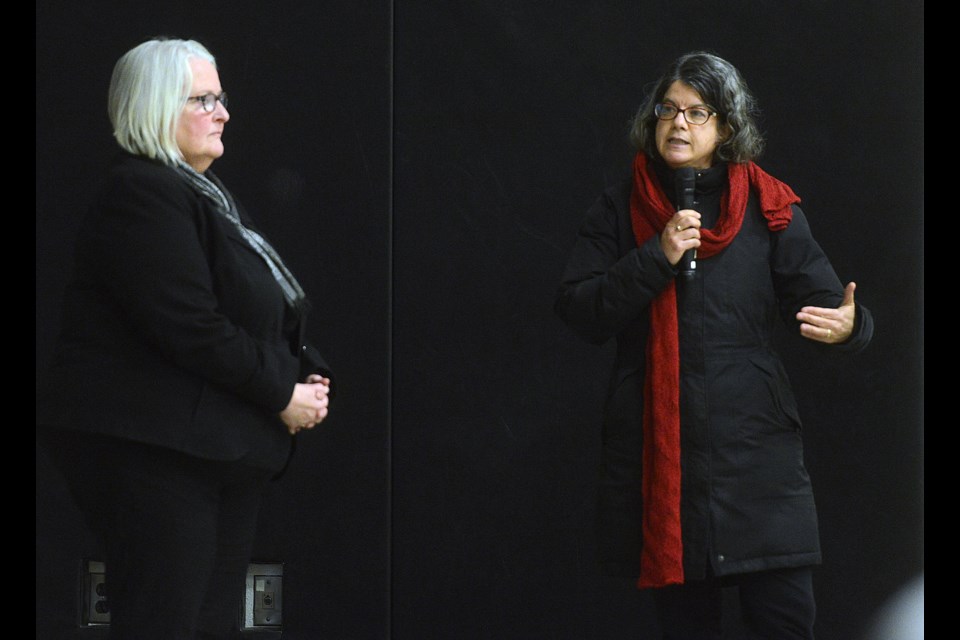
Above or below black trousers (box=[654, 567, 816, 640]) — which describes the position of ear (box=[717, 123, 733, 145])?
above

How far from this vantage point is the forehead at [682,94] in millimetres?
3027

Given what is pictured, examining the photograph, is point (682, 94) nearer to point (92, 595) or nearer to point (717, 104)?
point (717, 104)

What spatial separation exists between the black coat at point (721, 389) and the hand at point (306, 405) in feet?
2.07

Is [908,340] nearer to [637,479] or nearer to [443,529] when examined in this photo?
[637,479]

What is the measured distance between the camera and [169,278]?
267 cm

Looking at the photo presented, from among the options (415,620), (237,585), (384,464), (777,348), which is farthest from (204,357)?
(777,348)

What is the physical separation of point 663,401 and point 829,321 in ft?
1.47

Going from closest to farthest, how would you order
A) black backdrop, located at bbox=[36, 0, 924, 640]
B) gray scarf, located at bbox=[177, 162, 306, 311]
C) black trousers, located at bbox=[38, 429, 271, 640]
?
1. black trousers, located at bbox=[38, 429, 271, 640]
2. gray scarf, located at bbox=[177, 162, 306, 311]
3. black backdrop, located at bbox=[36, 0, 924, 640]

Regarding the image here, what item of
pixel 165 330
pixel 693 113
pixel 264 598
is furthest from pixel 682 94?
pixel 264 598

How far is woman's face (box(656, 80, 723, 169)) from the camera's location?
299 centimetres

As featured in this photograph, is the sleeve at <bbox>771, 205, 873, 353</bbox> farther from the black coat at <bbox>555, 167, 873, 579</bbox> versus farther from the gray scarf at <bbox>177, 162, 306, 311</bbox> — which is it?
the gray scarf at <bbox>177, 162, 306, 311</bbox>

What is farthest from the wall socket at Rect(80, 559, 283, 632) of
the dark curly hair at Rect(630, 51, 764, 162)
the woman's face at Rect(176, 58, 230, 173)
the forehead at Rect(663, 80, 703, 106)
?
the forehead at Rect(663, 80, 703, 106)

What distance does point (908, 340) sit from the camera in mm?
3293

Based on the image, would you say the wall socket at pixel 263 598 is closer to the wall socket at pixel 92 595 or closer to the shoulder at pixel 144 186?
the wall socket at pixel 92 595
